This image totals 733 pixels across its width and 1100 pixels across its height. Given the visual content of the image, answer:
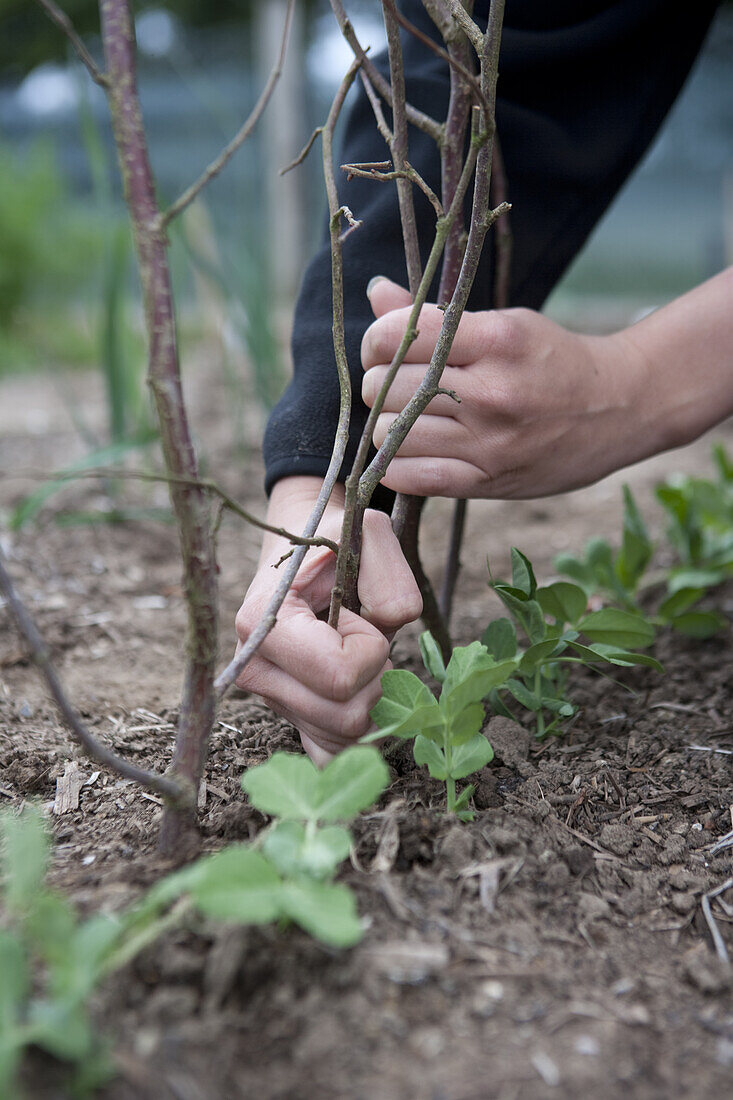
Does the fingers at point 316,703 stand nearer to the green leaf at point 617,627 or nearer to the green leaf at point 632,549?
the green leaf at point 617,627

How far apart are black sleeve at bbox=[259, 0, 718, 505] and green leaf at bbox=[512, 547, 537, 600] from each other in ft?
0.65

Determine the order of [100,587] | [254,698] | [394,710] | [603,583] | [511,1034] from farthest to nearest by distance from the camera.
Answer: [100,587] → [603,583] → [254,698] → [394,710] → [511,1034]

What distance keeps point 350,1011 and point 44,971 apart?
0.58 ft

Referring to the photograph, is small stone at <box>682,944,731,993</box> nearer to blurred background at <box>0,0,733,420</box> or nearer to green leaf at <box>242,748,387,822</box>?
green leaf at <box>242,748,387,822</box>

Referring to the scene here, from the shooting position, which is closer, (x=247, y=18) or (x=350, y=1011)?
(x=350, y=1011)

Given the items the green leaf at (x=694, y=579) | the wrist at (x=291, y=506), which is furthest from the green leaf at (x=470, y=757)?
the green leaf at (x=694, y=579)

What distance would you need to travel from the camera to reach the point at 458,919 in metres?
0.56

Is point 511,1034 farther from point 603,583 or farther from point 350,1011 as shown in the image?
point 603,583

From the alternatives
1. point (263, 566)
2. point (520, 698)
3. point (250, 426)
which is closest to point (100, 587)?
point (263, 566)

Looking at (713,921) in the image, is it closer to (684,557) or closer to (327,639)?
Result: (327,639)

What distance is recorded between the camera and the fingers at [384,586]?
723mm

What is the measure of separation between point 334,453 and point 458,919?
34cm

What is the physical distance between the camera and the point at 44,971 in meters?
0.51

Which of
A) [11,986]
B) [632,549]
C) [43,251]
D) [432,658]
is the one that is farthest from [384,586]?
[43,251]
